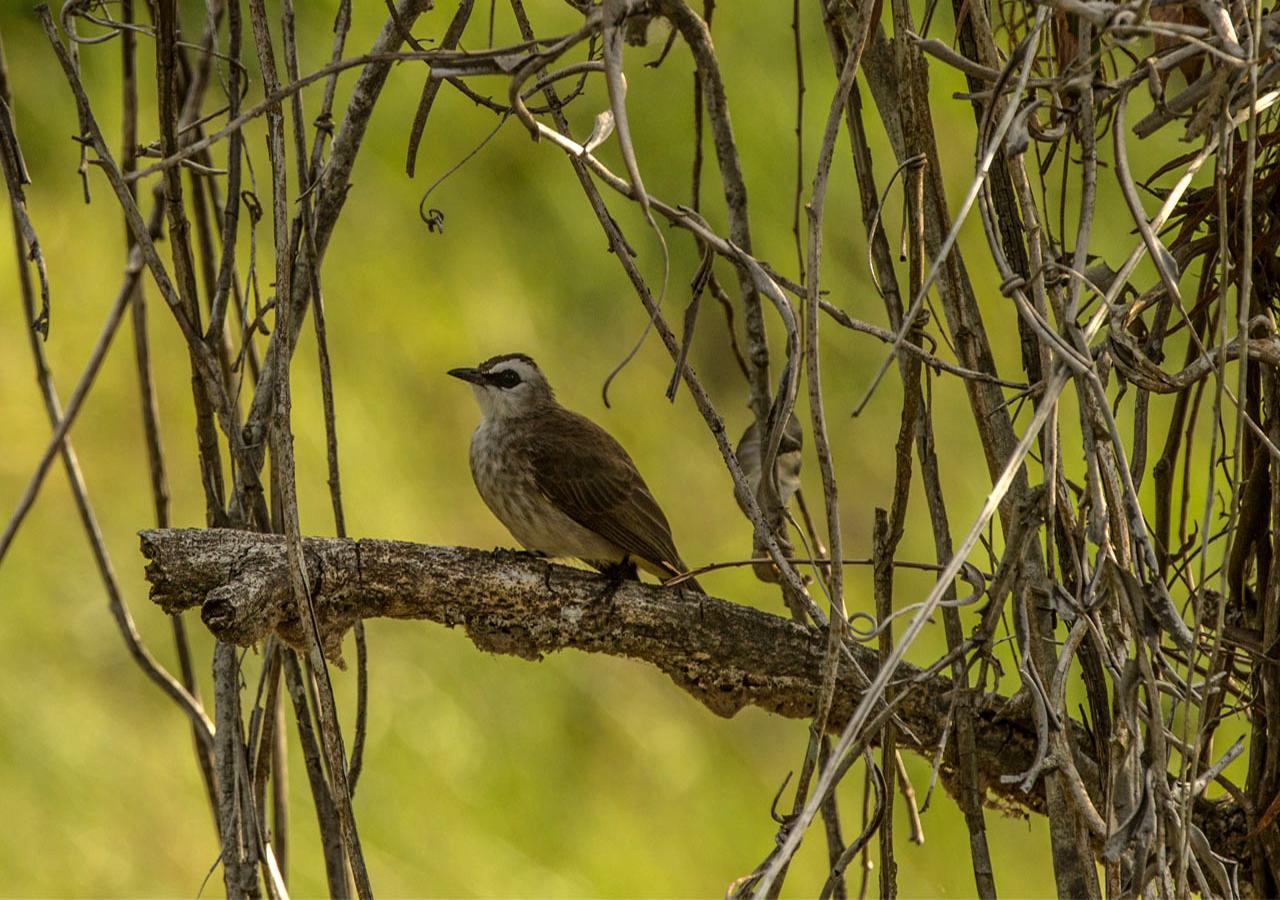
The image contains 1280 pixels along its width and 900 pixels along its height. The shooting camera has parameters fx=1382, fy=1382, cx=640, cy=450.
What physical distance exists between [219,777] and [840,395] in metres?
3.84

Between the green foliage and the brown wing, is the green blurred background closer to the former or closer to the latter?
the green foliage

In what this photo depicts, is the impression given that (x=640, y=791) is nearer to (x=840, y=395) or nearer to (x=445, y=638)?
(x=445, y=638)

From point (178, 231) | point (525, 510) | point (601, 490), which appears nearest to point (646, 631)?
point (178, 231)

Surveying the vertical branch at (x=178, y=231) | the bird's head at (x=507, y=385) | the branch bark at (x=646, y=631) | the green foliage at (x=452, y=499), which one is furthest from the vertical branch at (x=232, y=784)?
the green foliage at (x=452, y=499)

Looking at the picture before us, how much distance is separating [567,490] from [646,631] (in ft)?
4.49

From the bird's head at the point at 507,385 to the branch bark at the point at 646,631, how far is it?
1619 millimetres

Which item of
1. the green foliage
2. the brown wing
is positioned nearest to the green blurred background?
the green foliage

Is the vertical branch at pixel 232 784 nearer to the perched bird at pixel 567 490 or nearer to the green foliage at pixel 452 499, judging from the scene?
the perched bird at pixel 567 490

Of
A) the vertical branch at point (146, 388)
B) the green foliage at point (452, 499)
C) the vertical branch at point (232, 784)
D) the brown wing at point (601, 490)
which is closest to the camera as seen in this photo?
A: the vertical branch at point (232, 784)

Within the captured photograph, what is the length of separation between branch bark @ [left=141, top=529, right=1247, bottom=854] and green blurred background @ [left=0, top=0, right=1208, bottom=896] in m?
2.00

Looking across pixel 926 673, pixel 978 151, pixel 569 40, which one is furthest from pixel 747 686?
pixel 569 40

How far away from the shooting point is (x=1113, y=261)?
456 centimetres

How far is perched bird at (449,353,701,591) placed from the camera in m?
3.70

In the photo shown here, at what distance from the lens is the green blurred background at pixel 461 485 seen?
16.1 feet
